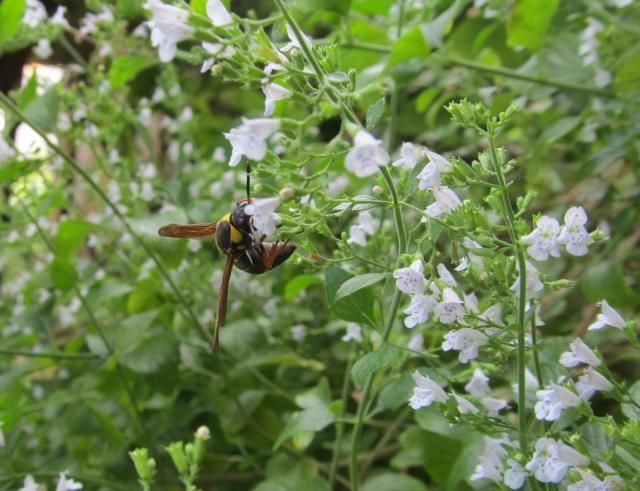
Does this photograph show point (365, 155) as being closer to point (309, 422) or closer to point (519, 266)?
point (519, 266)

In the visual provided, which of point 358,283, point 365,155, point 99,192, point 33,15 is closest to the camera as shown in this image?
point 365,155

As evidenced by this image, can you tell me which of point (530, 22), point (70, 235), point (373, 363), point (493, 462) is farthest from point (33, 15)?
point (493, 462)

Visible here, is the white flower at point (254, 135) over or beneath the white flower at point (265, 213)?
over

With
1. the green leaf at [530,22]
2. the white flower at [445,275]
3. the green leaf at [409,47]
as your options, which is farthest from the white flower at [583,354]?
the green leaf at [530,22]

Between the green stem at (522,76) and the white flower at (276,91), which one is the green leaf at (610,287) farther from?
the white flower at (276,91)

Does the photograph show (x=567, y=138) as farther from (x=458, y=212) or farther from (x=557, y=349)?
(x=458, y=212)

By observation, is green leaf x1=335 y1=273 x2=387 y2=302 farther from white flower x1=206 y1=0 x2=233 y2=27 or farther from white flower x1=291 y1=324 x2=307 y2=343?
white flower x1=291 y1=324 x2=307 y2=343
